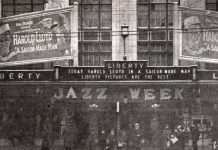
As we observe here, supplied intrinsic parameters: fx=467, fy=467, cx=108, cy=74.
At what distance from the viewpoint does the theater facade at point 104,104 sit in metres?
24.2

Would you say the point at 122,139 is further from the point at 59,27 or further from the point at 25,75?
the point at 59,27

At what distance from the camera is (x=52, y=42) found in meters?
24.8

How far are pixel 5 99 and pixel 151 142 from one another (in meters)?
8.08

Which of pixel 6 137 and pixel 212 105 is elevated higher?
pixel 212 105

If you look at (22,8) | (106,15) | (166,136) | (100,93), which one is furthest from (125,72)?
(22,8)

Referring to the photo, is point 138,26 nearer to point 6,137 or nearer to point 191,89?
point 191,89

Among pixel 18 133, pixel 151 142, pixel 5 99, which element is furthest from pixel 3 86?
pixel 151 142

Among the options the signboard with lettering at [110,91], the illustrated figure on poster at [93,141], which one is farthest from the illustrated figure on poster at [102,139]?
the signboard with lettering at [110,91]

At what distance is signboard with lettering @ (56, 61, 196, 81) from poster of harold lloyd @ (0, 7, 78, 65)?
0.95m

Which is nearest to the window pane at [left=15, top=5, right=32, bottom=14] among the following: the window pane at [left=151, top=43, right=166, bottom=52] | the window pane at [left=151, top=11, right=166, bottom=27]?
the window pane at [left=151, top=11, right=166, bottom=27]

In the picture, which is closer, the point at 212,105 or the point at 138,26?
the point at 212,105

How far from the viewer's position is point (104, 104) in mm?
25047

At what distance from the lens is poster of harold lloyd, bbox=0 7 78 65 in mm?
24344

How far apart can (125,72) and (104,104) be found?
227cm
